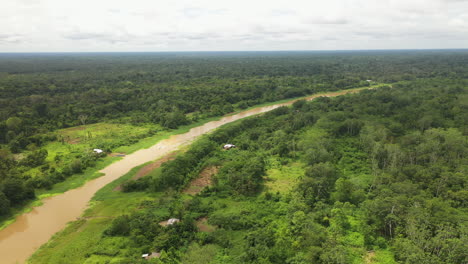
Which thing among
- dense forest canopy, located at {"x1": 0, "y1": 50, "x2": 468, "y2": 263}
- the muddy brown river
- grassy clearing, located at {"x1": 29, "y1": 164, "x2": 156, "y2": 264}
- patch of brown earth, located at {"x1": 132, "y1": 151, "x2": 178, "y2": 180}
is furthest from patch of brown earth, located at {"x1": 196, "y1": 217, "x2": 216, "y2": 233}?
patch of brown earth, located at {"x1": 132, "y1": 151, "x2": 178, "y2": 180}

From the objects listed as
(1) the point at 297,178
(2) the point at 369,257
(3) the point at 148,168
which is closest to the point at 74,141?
(3) the point at 148,168

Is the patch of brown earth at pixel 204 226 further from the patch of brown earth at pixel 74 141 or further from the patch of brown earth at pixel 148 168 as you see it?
the patch of brown earth at pixel 74 141

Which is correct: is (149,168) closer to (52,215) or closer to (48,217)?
(52,215)

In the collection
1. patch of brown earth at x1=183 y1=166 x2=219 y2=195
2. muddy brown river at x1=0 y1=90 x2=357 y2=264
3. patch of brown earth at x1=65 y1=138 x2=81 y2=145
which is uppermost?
patch of brown earth at x1=65 y1=138 x2=81 y2=145

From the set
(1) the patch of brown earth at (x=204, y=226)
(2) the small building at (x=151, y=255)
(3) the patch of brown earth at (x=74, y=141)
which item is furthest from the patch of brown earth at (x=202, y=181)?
(3) the patch of brown earth at (x=74, y=141)

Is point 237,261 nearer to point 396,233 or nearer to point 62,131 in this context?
point 396,233

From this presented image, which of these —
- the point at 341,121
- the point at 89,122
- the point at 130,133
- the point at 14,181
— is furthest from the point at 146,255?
the point at 89,122

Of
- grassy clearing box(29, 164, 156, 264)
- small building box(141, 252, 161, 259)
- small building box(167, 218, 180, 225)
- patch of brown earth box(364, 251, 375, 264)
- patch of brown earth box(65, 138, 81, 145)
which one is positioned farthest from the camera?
patch of brown earth box(65, 138, 81, 145)

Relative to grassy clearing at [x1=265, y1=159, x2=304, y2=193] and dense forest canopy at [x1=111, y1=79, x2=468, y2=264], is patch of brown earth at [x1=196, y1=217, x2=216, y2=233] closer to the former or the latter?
dense forest canopy at [x1=111, y1=79, x2=468, y2=264]
